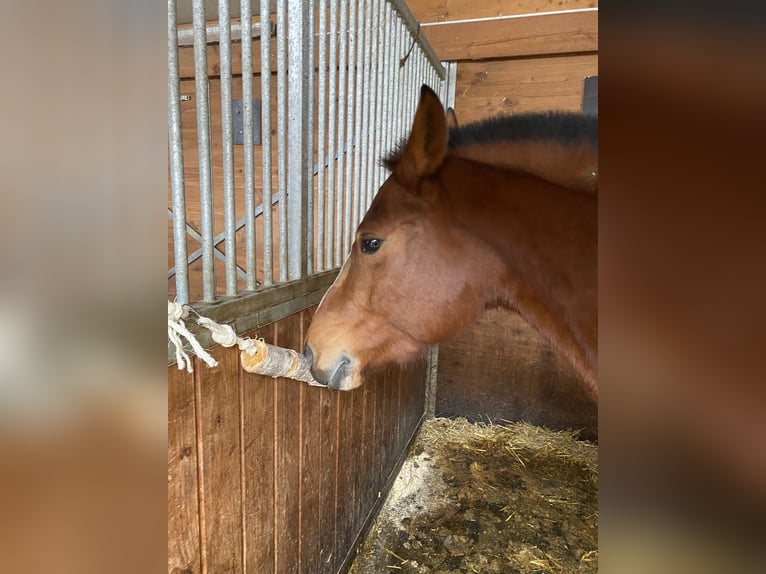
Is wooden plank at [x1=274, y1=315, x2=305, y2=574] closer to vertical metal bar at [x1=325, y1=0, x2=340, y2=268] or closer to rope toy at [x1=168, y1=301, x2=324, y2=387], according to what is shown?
rope toy at [x1=168, y1=301, x2=324, y2=387]

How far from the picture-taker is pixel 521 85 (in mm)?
2508

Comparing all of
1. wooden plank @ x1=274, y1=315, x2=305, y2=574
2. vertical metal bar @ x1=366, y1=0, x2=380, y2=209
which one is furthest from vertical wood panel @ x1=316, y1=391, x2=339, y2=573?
vertical metal bar @ x1=366, y1=0, x2=380, y2=209

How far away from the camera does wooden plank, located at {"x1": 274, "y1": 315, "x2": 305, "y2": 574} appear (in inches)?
44.4

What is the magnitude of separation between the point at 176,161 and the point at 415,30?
149 centimetres

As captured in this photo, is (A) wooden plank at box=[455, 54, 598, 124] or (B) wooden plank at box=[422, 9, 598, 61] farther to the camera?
(A) wooden plank at box=[455, 54, 598, 124]

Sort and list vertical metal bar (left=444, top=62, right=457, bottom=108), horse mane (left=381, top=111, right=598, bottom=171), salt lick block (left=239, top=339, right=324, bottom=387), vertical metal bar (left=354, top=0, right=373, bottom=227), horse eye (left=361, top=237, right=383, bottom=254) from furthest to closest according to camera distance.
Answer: vertical metal bar (left=444, top=62, right=457, bottom=108) → vertical metal bar (left=354, top=0, right=373, bottom=227) → horse eye (left=361, top=237, right=383, bottom=254) → horse mane (left=381, top=111, right=598, bottom=171) → salt lick block (left=239, top=339, right=324, bottom=387)

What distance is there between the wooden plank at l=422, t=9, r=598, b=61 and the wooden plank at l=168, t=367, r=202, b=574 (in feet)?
7.83

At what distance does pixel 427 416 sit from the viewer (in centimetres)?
294

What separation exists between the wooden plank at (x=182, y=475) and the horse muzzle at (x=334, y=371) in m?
0.35
